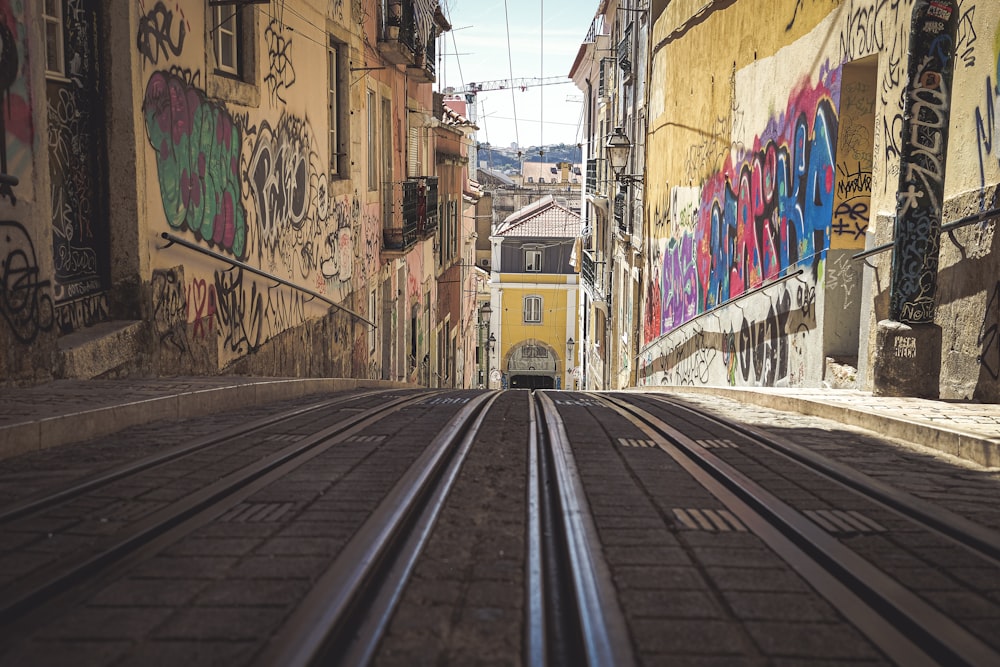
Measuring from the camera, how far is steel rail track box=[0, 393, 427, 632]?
9.59 feet

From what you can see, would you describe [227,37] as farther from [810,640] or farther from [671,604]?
[810,640]

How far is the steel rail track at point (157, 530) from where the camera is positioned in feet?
9.59

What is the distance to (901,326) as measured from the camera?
7.38m

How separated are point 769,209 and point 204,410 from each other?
8280 millimetres

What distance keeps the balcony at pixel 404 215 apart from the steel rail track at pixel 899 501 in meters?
12.7

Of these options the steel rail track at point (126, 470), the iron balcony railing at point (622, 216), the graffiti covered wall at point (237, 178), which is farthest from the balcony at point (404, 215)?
the steel rail track at point (126, 470)

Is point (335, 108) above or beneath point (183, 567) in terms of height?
above

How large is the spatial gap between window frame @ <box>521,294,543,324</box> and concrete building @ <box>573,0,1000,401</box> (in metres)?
28.7

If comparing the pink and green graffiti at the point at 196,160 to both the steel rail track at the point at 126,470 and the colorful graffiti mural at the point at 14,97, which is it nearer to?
the colorful graffiti mural at the point at 14,97

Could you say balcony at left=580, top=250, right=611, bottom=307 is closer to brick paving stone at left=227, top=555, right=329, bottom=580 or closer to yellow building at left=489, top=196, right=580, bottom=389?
yellow building at left=489, top=196, right=580, bottom=389

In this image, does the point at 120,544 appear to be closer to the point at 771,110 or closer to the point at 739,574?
the point at 739,574

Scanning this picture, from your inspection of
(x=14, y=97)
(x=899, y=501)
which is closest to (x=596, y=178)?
(x=14, y=97)

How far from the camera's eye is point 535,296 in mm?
49438

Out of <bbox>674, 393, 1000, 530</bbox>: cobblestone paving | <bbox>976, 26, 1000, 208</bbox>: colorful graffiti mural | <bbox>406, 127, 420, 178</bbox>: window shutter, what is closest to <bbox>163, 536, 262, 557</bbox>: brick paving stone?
<bbox>674, 393, 1000, 530</bbox>: cobblestone paving
